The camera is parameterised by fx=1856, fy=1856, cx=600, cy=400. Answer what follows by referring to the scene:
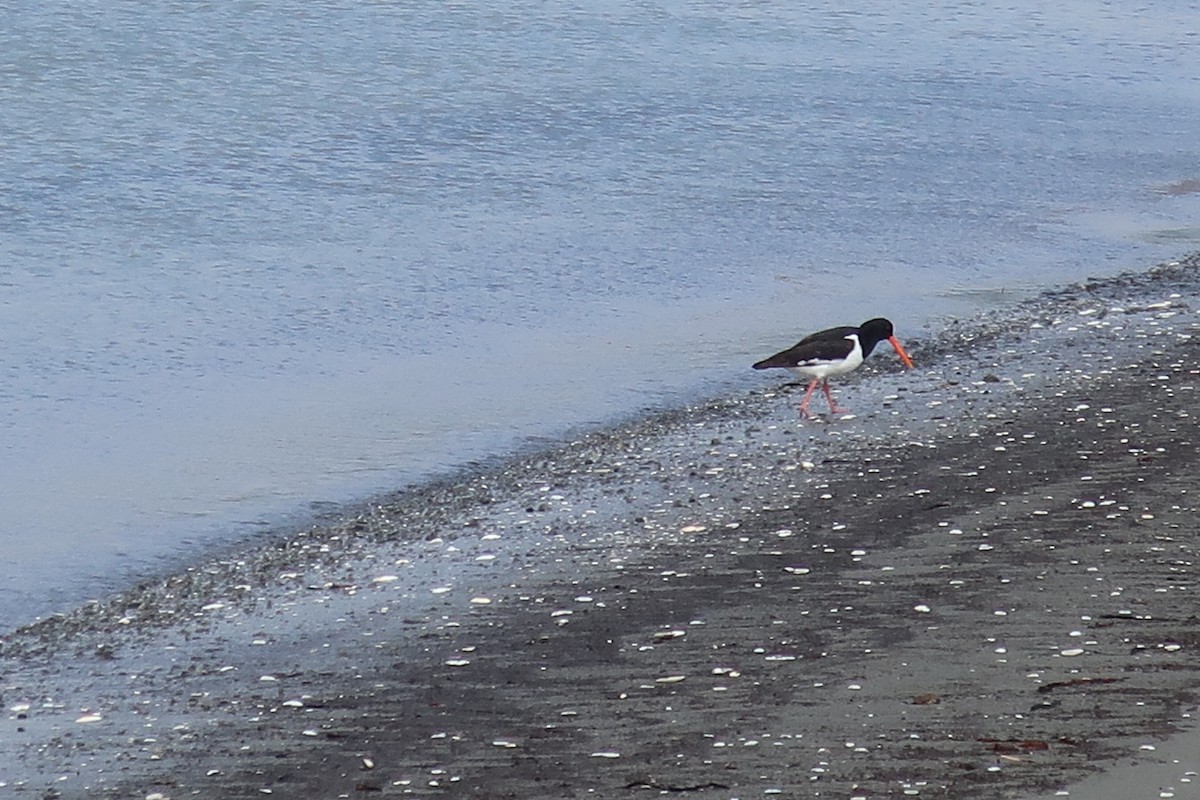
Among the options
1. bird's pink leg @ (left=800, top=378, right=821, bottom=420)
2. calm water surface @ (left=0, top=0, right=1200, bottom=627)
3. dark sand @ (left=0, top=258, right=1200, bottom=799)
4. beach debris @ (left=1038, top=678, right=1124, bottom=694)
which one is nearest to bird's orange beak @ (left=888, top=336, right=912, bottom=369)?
bird's pink leg @ (left=800, top=378, right=821, bottom=420)

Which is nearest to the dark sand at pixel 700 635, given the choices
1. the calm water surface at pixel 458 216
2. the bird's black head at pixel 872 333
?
the bird's black head at pixel 872 333

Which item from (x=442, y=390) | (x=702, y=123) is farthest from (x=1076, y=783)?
(x=702, y=123)

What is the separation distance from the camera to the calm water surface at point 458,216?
10.1 metres

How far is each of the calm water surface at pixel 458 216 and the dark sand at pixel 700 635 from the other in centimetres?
111

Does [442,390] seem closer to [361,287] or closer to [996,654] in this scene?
[361,287]

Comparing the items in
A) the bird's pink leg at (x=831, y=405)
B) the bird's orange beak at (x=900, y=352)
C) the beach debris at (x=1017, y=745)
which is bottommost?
the beach debris at (x=1017, y=745)

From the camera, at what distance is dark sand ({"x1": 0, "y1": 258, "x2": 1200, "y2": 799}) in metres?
5.50

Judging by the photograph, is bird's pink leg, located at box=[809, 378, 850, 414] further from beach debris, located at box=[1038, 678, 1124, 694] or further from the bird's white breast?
beach debris, located at box=[1038, 678, 1124, 694]

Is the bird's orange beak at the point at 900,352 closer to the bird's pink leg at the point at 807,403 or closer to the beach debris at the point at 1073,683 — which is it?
the bird's pink leg at the point at 807,403

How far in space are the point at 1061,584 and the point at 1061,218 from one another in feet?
30.5

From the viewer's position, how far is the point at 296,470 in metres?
9.54

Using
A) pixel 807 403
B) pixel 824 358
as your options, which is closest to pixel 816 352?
pixel 824 358

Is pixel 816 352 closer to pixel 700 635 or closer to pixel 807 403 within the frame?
pixel 807 403

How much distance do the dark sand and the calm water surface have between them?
1.11 m
